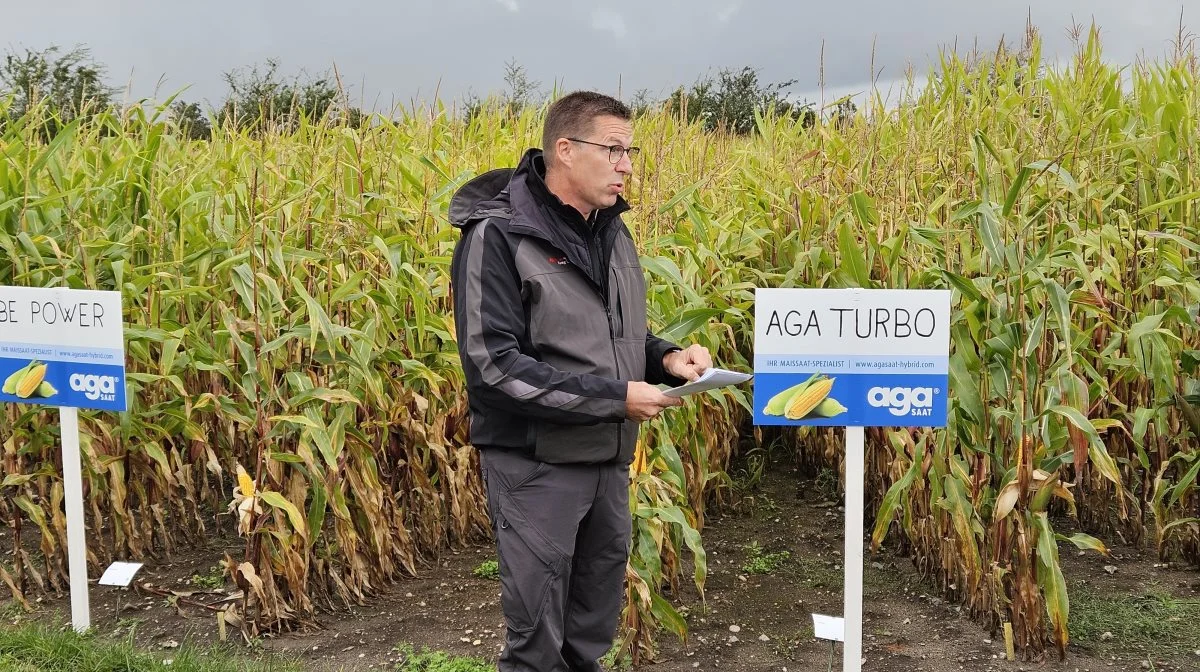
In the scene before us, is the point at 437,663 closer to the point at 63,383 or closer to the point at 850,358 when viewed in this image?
the point at 63,383

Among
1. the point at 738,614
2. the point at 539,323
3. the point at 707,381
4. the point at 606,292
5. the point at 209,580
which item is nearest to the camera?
the point at 707,381

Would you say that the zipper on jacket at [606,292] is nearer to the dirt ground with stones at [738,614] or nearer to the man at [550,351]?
the man at [550,351]

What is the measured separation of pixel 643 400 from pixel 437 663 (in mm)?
1607

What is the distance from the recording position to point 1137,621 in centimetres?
361

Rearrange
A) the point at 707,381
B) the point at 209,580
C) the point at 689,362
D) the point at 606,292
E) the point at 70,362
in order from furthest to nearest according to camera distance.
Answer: the point at 209,580 < the point at 70,362 < the point at 689,362 < the point at 606,292 < the point at 707,381

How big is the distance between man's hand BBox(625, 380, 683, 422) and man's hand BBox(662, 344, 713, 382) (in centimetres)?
31

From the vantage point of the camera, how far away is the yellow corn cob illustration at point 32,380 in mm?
3502

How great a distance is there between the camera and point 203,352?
12.3 ft

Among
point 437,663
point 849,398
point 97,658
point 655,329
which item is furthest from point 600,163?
point 97,658

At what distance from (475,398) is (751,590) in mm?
1975

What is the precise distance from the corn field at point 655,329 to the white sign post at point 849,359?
0.54m

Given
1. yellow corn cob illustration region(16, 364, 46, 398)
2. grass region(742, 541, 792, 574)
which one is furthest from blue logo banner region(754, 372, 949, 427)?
yellow corn cob illustration region(16, 364, 46, 398)

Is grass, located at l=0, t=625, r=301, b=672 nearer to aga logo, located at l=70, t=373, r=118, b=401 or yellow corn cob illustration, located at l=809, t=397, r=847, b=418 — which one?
aga logo, located at l=70, t=373, r=118, b=401

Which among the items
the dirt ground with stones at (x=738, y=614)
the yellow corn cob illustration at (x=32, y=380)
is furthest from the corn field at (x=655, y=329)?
the yellow corn cob illustration at (x=32, y=380)
